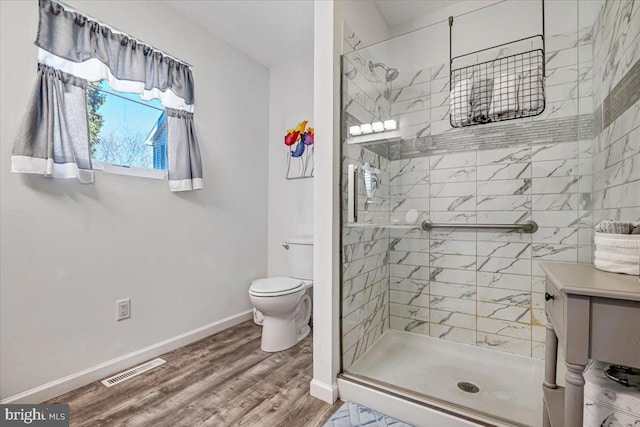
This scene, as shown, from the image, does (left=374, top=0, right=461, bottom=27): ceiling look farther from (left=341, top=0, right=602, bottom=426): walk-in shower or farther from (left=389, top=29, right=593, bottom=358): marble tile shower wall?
(left=389, top=29, right=593, bottom=358): marble tile shower wall

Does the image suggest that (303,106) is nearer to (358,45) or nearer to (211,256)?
(358,45)

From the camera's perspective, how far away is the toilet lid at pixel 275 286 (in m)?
2.02

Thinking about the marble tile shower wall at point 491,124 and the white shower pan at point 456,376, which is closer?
the white shower pan at point 456,376

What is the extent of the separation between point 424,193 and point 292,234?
1.23m

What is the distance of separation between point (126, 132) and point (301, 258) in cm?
152

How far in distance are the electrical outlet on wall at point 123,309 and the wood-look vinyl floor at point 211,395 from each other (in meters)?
0.35

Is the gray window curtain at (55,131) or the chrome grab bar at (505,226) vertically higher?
the gray window curtain at (55,131)

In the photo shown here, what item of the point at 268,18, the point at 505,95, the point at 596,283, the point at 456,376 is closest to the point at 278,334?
the point at 456,376

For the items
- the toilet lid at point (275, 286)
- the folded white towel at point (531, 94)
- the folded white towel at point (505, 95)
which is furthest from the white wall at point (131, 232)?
the folded white towel at point (531, 94)

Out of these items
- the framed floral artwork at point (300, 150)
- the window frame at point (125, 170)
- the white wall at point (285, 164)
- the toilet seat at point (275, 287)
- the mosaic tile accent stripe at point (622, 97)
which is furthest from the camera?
the white wall at point (285, 164)

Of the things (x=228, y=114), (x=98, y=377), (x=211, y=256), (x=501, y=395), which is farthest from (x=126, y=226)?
(x=501, y=395)

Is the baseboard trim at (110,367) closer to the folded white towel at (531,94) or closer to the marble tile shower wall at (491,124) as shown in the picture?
the marble tile shower wall at (491,124)

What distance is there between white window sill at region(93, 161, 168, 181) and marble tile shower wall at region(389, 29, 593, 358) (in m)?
1.60

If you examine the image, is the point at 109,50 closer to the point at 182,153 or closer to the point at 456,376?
the point at 182,153
